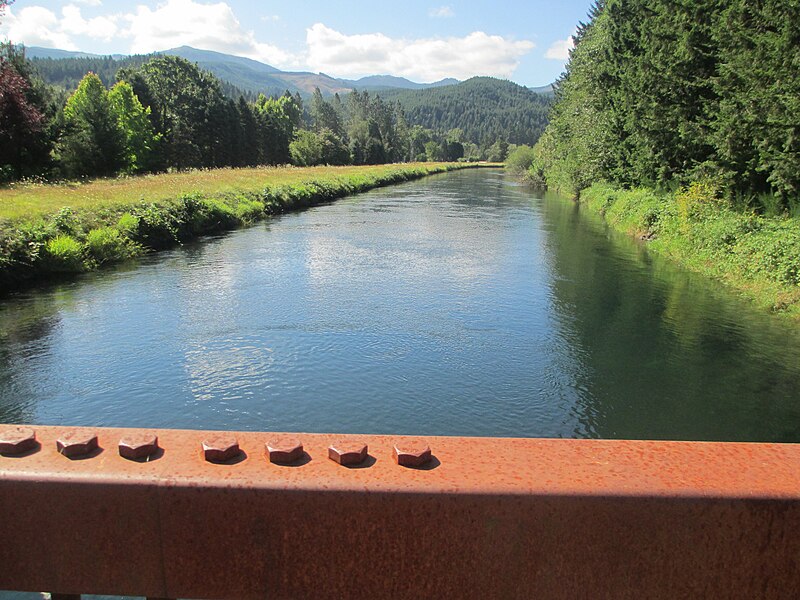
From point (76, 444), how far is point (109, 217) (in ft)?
69.5

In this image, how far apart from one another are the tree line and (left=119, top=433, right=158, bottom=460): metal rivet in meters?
17.9

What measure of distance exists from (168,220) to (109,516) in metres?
23.0

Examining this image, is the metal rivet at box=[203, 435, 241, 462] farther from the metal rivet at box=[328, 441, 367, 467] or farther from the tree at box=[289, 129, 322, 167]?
the tree at box=[289, 129, 322, 167]

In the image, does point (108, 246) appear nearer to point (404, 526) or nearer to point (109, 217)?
point (109, 217)

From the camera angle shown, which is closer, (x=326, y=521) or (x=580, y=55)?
(x=326, y=521)

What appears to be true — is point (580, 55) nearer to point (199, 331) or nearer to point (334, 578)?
point (199, 331)

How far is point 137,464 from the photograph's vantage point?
2016 millimetres

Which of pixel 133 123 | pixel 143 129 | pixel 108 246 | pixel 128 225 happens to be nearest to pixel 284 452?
pixel 108 246

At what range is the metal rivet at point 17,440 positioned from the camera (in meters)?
2.04

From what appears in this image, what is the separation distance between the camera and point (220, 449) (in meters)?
2.03

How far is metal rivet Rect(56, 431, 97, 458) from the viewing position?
204 cm

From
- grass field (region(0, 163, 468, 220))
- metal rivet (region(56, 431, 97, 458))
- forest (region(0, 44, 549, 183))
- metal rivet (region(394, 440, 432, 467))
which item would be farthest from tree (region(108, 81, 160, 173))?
metal rivet (region(394, 440, 432, 467))

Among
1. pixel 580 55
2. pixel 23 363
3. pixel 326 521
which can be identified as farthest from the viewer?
pixel 580 55

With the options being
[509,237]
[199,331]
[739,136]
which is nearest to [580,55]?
[509,237]
